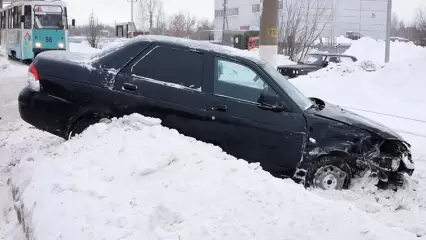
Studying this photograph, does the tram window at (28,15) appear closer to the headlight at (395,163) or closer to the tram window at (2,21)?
the tram window at (2,21)

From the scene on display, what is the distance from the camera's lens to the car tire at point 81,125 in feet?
19.1

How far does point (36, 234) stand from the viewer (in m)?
3.48

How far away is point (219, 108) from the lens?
5516 millimetres

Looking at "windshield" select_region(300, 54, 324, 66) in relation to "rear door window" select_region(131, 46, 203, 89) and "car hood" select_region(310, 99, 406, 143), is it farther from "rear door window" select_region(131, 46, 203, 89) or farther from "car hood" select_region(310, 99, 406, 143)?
"rear door window" select_region(131, 46, 203, 89)

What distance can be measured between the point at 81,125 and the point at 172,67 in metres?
1.31

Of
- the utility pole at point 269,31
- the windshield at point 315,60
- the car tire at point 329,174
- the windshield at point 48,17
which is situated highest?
the windshield at point 48,17

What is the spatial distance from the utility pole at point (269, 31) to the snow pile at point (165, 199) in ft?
24.0

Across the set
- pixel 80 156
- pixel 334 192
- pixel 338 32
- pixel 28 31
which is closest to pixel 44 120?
pixel 80 156

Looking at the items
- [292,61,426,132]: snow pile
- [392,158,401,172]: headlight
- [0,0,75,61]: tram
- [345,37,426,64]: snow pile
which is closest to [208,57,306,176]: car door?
[392,158,401,172]: headlight

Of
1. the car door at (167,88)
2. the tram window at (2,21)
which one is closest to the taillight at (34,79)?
the car door at (167,88)

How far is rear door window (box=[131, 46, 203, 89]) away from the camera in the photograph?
18.7 feet

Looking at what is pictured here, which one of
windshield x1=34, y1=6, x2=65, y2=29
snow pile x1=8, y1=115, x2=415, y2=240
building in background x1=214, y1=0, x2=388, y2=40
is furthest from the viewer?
building in background x1=214, y1=0, x2=388, y2=40

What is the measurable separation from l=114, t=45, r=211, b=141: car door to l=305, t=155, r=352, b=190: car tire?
4.47 feet

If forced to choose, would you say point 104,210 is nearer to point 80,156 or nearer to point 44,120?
point 80,156
